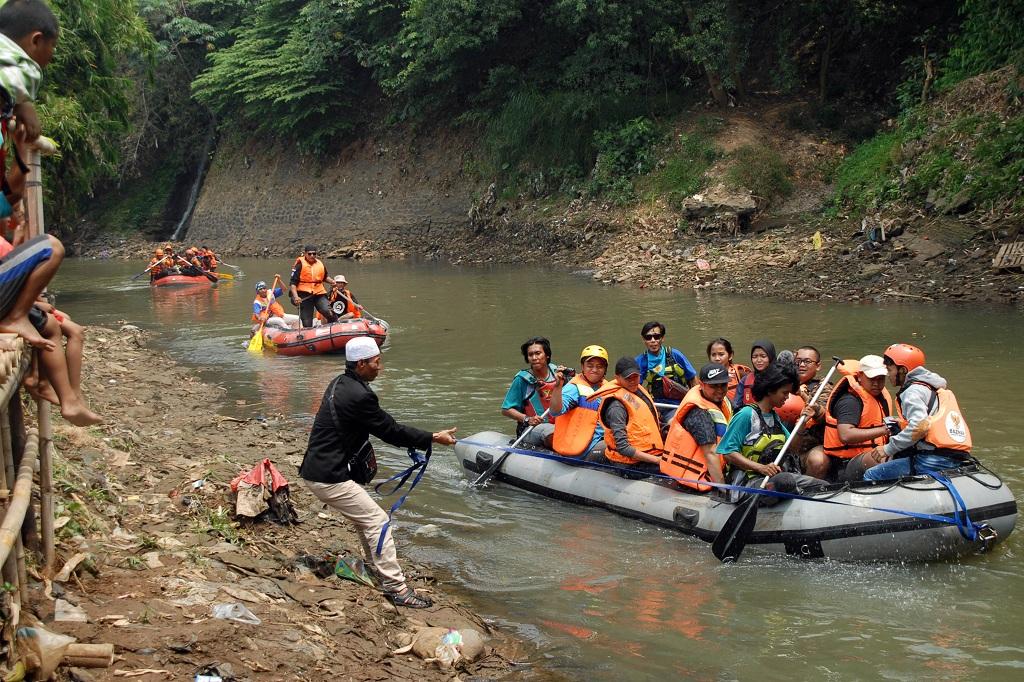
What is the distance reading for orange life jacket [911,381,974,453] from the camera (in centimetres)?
710

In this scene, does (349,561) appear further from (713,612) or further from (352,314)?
(352,314)

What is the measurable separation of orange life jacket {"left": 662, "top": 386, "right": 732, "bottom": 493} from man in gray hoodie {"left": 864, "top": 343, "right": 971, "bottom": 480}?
130cm

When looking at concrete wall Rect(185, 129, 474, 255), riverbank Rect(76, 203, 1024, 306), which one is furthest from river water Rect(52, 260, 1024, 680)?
concrete wall Rect(185, 129, 474, 255)

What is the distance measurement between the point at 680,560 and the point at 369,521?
99.7 inches

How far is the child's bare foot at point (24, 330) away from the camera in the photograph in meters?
4.02

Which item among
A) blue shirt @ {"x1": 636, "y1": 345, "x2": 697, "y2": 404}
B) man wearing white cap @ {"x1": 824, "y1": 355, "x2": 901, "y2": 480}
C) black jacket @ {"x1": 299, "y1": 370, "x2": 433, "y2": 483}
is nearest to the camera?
black jacket @ {"x1": 299, "y1": 370, "x2": 433, "y2": 483}

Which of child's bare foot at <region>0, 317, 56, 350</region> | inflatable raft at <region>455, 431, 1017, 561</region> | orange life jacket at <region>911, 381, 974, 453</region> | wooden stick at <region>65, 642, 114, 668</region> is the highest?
child's bare foot at <region>0, 317, 56, 350</region>

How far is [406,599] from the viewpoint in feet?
20.1

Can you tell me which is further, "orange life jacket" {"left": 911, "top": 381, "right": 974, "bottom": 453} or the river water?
"orange life jacket" {"left": 911, "top": 381, "right": 974, "bottom": 453}

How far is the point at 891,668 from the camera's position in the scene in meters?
5.61

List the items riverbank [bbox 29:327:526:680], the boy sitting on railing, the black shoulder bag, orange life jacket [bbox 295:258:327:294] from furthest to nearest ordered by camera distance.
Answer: orange life jacket [bbox 295:258:327:294] → the black shoulder bag → riverbank [bbox 29:327:526:680] → the boy sitting on railing

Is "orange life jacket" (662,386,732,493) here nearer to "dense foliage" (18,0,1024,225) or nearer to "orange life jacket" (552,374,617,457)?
"orange life jacket" (552,374,617,457)

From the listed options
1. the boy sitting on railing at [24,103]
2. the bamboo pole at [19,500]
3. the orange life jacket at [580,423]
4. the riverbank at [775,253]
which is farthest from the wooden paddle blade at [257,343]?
the boy sitting on railing at [24,103]

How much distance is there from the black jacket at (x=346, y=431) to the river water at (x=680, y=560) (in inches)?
46.8
